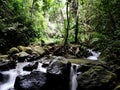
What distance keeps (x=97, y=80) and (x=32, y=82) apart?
7.16 ft

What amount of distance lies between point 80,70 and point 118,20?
11.3ft

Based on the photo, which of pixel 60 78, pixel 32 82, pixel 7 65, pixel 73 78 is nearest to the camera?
pixel 32 82

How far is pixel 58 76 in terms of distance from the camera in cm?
748

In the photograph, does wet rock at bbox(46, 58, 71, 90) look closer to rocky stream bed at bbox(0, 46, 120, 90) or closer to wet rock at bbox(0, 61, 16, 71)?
rocky stream bed at bbox(0, 46, 120, 90)

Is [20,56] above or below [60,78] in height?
above

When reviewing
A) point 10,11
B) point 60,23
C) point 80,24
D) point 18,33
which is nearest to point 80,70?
point 18,33

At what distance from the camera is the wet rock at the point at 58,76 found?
7.52m

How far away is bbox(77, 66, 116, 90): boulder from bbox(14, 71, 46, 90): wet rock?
128 cm

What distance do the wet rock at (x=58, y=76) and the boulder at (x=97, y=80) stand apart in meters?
0.64

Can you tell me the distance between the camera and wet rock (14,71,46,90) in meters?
7.25

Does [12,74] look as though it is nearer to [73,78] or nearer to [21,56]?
[21,56]

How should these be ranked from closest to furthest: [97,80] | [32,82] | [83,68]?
[97,80] < [32,82] < [83,68]

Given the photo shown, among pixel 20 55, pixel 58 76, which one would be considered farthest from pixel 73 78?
pixel 20 55

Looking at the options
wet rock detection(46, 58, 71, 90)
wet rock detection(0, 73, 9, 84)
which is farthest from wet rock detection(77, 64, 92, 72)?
wet rock detection(0, 73, 9, 84)
